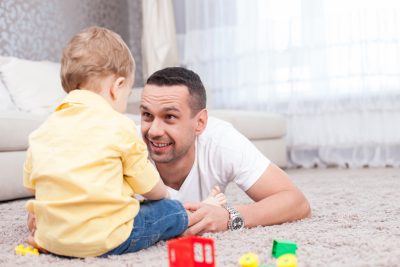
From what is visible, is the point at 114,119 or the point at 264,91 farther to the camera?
the point at 264,91

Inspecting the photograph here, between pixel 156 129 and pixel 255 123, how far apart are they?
79.9 inches

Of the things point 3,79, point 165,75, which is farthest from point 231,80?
point 165,75

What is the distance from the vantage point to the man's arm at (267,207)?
56.6 inches

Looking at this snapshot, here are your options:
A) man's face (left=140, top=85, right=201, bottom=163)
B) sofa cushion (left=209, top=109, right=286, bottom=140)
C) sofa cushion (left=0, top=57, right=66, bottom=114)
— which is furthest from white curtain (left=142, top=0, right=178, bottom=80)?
man's face (left=140, top=85, right=201, bottom=163)

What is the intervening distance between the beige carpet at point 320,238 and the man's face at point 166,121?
0.30 m

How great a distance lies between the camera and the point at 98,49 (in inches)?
48.9

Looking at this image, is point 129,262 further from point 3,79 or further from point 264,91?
point 264,91

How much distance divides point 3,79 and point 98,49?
213 cm

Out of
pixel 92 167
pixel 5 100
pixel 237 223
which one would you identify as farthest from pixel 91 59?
pixel 5 100

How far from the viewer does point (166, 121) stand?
155cm

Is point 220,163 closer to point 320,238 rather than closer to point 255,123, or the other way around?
point 320,238

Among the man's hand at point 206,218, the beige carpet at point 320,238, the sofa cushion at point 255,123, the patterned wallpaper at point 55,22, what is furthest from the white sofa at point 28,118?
the man's hand at point 206,218

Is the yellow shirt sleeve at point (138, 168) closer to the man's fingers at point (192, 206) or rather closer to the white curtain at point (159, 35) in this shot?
the man's fingers at point (192, 206)

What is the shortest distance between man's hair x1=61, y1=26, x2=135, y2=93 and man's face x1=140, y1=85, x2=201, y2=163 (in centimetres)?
28
